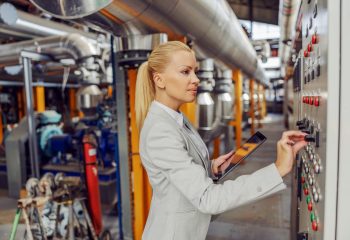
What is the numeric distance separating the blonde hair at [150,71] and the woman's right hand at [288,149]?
422 millimetres

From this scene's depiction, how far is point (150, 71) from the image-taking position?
1.05 m

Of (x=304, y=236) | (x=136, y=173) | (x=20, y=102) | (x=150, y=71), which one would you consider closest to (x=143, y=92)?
(x=150, y=71)

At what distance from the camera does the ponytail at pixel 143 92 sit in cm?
106

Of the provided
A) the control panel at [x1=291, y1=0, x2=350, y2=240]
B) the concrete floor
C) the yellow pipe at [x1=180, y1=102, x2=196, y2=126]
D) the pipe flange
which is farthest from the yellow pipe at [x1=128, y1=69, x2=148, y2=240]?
the control panel at [x1=291, y1=0, x2=350, y2=240]

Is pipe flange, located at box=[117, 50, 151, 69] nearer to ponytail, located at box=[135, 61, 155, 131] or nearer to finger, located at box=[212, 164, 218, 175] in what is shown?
ponytail, located at box=[135, 61, 155, 131]

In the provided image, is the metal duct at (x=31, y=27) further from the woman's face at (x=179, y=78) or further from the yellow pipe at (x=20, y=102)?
the yellow pipe at (x=20, y=102)

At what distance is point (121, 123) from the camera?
7.27 feet

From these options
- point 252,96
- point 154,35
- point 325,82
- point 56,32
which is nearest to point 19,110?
point 56,32

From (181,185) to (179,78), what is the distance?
1.12 feet

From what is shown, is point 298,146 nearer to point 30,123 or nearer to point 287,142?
point 287,142

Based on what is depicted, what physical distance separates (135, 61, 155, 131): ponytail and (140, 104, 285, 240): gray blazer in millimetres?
77

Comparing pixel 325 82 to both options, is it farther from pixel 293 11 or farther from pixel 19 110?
pixel 19 110

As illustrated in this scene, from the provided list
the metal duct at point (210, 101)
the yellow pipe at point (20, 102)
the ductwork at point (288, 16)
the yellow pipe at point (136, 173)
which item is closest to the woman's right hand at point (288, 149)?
the yellow pipe at point (136, 173)

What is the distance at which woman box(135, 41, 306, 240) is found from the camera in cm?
78
